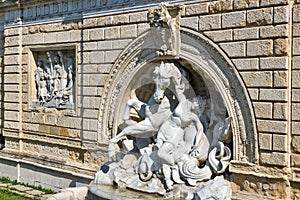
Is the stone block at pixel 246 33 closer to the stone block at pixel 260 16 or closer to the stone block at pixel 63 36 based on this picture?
the stone block at pixel 260 16

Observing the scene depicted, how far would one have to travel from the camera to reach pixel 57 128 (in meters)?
12.0

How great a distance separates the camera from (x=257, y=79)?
8047 mm

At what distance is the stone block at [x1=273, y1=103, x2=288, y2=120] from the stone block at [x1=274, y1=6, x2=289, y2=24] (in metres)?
1.20

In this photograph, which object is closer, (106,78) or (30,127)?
(106,78)

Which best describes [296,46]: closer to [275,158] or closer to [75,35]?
[275,158]

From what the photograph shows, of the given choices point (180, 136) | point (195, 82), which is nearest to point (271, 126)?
point (180, 136)

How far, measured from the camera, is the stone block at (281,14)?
7.68 meters

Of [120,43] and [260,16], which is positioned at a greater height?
[260,16]

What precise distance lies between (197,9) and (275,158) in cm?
276

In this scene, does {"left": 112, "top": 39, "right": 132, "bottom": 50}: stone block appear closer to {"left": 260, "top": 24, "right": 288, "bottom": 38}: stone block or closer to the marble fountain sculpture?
the marble fountain sculpture

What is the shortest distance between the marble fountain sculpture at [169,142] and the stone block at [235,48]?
933 mm

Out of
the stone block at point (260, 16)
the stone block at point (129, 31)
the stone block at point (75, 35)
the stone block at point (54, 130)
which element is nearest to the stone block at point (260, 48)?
the stone block at point (260, 16)

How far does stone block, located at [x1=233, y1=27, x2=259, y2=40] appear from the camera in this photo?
8.05 metres

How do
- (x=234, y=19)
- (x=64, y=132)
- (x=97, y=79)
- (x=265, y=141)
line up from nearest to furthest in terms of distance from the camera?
1. (x=265, y=141)
2. (x=234, y=19)
3. (x=97, y=79)
4. (x=64, y=132)
